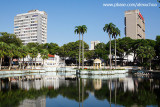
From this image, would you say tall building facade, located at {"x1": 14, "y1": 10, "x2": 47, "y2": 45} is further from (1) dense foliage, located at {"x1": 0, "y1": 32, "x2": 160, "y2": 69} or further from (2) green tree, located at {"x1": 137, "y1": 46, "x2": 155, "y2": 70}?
(2) green tree, located at {"x1": 137, "y1": 46, "x2": 155, "y2": 70}

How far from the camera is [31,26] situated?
174 metres

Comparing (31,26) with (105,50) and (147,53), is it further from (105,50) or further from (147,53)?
(147,53)

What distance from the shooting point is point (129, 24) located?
151375mm

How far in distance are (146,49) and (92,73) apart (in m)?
31.3

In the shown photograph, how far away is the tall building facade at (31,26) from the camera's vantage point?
565 ft

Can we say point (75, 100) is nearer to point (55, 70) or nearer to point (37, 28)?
Answer: point (55, 70)

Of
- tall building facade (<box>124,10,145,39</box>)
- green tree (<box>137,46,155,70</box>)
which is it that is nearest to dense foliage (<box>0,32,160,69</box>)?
green tree (<box>137,46,155,70</box>)

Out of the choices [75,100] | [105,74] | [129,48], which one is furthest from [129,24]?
[75,100]

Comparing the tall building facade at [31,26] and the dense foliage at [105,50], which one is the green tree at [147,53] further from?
the tall building facade at [31,26]

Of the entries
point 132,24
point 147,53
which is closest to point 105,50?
point 147,53

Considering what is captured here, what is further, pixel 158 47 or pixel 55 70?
pixel 55 70

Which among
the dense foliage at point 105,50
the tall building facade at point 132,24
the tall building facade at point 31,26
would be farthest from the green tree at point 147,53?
the tall building facade at point 31,26

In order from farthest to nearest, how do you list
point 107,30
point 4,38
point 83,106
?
point 4,38 → point 107,30 → point 83,106

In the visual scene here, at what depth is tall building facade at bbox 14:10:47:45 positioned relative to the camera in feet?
565
